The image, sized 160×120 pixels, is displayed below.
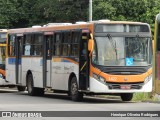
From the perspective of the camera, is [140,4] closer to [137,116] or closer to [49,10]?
[49,10]

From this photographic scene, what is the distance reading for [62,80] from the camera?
25875mm

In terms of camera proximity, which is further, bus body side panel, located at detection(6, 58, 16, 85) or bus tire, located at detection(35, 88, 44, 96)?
bus body side panel, located at detection(6, 58, 16, 85)

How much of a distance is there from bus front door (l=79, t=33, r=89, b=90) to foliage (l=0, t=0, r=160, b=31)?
65.3ft

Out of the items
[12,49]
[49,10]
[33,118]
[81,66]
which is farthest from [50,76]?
[49,10]

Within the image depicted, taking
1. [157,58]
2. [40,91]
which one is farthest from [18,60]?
[157,58]

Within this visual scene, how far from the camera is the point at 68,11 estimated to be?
160 feet

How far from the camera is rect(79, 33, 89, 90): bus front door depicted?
2377 cm

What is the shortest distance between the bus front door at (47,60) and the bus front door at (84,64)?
326 cm

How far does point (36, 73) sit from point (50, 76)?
1565 mm

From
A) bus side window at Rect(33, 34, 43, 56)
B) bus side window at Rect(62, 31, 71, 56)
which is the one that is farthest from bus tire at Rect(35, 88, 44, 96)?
bus side window at Rect(62, 31, 71, 56)

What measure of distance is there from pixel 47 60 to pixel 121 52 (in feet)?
16.4

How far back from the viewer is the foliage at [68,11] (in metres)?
44.8

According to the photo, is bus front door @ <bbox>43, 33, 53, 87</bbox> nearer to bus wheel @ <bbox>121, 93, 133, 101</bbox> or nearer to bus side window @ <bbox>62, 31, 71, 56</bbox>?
bus side window @ <bbox>62, 31, 71, 56</bbox>

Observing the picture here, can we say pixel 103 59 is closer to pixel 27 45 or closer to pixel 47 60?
pixel 47 60
